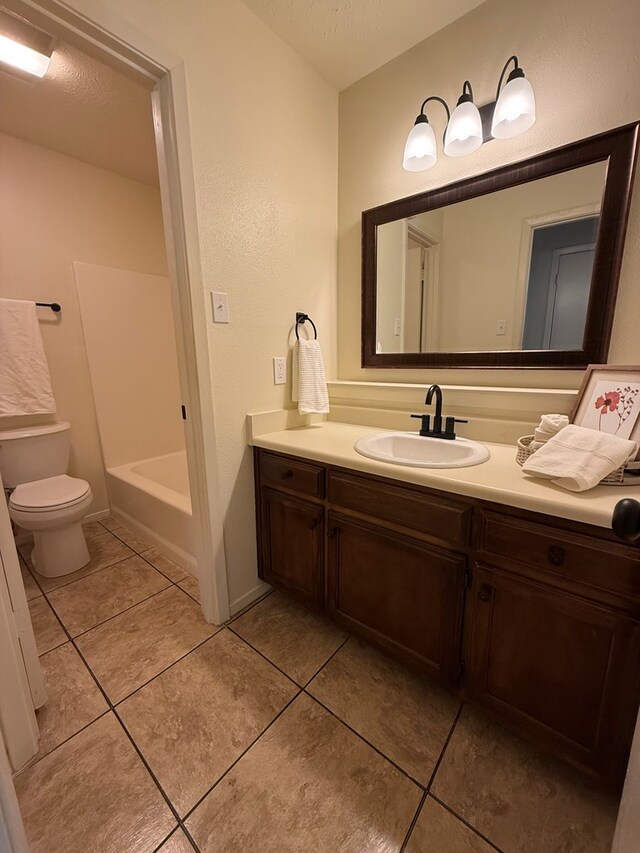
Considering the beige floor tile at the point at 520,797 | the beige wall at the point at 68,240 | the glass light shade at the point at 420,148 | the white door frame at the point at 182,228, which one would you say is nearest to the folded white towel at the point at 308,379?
the white door frame at the point at 182,228

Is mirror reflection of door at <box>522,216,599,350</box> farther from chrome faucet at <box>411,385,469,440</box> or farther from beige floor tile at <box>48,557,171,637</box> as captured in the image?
beige floor tile at <box>48,557,171,637</box>

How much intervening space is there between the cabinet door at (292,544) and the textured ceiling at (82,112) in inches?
77.3

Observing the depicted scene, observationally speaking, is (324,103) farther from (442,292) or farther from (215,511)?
(215,511)

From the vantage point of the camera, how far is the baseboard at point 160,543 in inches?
74.9

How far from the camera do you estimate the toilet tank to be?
6.40 ft

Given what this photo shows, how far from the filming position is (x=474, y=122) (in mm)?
1258

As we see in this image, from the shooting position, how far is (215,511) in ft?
4.74

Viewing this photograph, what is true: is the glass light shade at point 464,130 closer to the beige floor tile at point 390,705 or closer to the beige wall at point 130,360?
the beige floor tile at point 390,705

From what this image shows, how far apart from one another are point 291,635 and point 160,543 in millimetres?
1086

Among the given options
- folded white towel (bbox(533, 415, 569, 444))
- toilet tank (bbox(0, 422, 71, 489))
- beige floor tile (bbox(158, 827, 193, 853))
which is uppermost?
folded white towel (bbox(533, 415, 569, 444))

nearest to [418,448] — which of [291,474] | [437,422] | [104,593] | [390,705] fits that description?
[437,422]

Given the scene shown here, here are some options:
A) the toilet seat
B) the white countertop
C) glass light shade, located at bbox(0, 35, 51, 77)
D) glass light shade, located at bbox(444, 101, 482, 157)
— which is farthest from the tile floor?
glass light shade, located at bbox(0, 35, 51, 77)

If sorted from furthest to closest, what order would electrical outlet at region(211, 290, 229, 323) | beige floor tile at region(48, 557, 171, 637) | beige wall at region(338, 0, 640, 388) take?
beige floor tile at region(48, 557, 171, 637)
electrical outlet at region(211, 290, 229, 323)
beige wall at region(338, 0, 640, 388)

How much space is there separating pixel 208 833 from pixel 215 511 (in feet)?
2.97
